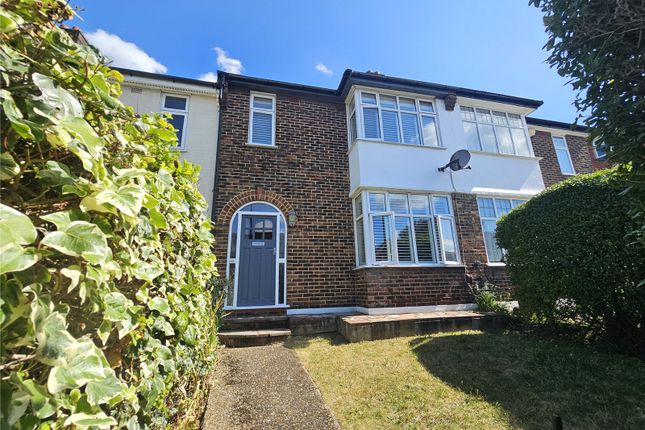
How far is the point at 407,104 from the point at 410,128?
0.78 m

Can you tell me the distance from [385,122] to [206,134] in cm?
483

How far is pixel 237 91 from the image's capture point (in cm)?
789

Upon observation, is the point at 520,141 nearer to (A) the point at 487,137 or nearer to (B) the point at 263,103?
(A) the point at 487,137

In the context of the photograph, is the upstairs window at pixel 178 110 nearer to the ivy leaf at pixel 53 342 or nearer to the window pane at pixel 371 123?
the window pane at pixel 371 123

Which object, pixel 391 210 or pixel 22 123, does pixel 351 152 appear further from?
pixel 22 123

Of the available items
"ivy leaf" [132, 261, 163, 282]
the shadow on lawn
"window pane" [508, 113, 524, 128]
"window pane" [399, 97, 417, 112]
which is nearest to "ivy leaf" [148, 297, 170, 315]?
"ivy leaf" [132, 261, 163, 282]

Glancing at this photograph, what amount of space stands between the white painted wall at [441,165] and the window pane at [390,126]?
32 centimetres

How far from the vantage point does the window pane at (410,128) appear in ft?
26.5

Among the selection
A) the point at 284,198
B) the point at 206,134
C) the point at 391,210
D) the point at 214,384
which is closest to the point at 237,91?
the point at 206,134

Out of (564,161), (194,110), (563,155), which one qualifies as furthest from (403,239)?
(563,155)

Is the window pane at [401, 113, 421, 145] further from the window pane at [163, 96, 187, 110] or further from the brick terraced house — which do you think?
the window pane at [163, 96, 187, 110]

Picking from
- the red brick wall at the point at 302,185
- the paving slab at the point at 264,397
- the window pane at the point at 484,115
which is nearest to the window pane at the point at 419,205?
the red brick wall at the point at 302,185

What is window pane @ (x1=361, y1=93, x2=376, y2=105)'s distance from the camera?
7996mm

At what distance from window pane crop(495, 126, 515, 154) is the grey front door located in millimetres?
7313
